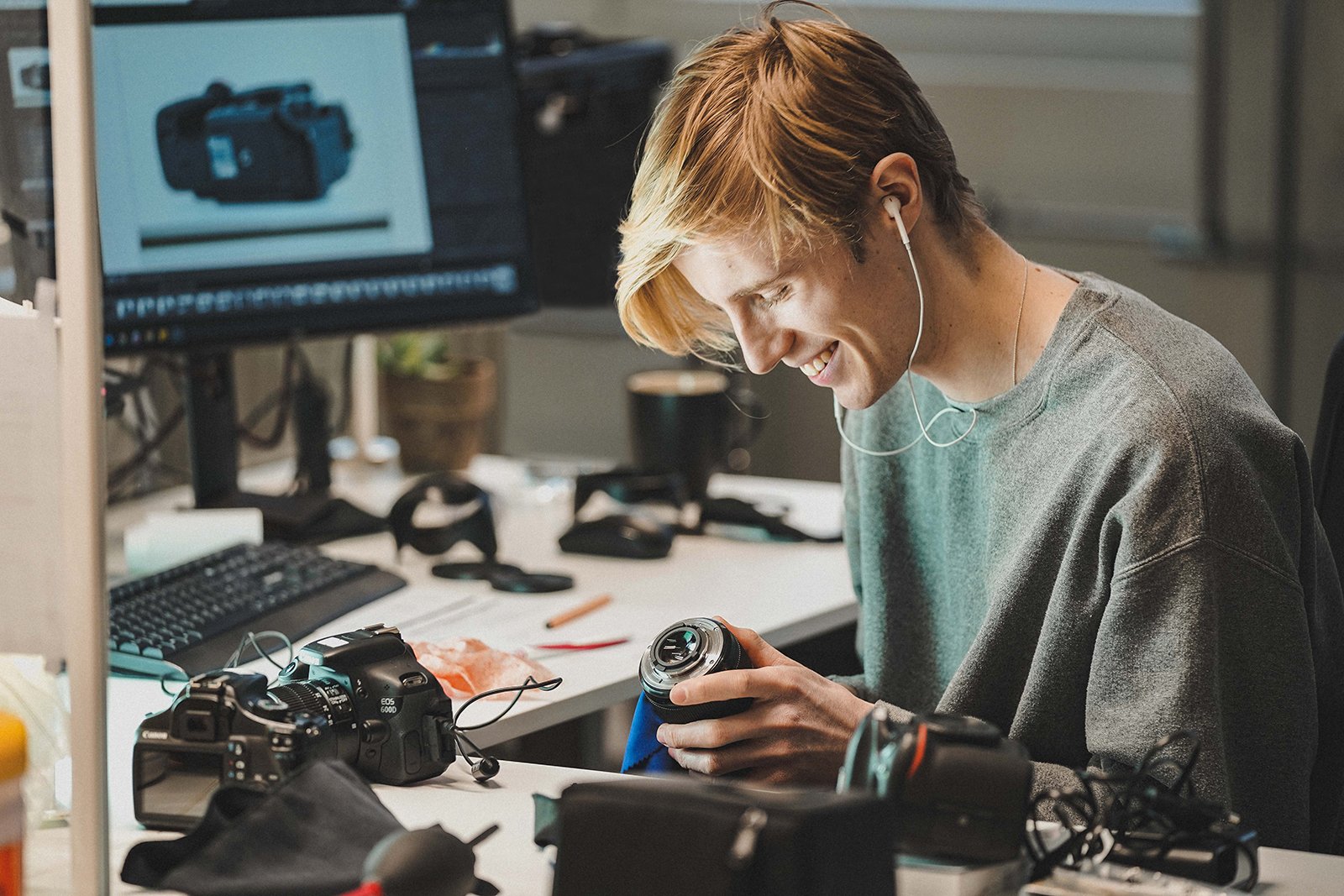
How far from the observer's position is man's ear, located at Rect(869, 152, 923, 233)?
45.9 inches

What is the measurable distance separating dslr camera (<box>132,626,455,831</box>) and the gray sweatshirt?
0.42 meters

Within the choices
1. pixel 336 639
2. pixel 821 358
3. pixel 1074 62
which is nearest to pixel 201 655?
pixel 336 639

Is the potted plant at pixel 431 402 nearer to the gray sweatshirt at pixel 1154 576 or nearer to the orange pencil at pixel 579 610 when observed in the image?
the orange pencil at pixel 579 610

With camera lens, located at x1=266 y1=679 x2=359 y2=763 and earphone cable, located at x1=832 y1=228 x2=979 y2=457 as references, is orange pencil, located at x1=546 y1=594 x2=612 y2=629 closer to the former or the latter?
earphone cable, located at x1=832 y1=228 x2=979 y2=457

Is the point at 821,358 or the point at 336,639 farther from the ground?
the point at 821,358

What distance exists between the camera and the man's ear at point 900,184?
3.83ft

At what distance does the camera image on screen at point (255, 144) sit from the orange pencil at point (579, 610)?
0.60m

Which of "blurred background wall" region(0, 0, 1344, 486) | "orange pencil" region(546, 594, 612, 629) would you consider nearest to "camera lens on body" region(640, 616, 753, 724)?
"orange pencil" region(546, 594, 612, 629)

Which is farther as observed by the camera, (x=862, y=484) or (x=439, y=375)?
(x=439, y=375)

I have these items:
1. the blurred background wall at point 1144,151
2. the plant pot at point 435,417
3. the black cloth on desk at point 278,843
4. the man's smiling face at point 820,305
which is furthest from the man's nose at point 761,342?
the blurred background wall at point 1144,151

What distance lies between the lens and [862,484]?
1488 mm

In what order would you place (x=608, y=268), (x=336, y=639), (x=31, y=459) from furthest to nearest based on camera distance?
(x=608, y=268), (x=336, y=639), (x=31, y=459)

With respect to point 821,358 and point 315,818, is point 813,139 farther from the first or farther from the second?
point 315,818

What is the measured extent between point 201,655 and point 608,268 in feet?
3.20
